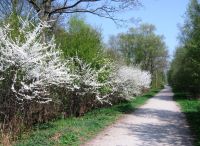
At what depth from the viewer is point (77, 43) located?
695 inches

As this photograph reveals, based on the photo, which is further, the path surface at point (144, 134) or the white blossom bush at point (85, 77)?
the white blossom bush at point (85, 77)

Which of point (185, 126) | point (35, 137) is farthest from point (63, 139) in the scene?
point (185, 126)

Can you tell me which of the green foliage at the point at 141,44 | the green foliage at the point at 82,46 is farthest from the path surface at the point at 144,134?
the green foliage at the point at 141,44

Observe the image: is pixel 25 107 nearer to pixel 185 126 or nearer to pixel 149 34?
pixel 185 126

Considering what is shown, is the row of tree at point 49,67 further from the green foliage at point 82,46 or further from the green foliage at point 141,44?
the green foliage at point 141,44

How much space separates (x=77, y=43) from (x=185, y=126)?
5.83 meters

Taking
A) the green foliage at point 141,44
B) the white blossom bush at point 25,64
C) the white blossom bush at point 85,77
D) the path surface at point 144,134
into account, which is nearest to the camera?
the white blossom bush at point 25,64

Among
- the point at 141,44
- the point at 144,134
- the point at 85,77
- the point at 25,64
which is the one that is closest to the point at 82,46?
the point at 85,77

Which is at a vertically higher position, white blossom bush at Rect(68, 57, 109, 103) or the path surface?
white blossom bush at Rect(68, 57, 109, 103)

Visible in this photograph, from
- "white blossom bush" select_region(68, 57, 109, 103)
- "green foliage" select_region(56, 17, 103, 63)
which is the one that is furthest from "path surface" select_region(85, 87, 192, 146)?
"green foliage" select_region(56, 17, 103, 63)

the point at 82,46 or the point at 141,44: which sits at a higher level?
the point at 141,44

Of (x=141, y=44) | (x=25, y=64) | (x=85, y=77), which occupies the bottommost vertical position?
(x=85, y=77)

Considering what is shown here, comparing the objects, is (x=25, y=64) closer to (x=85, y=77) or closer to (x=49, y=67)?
(x=49, y=67)

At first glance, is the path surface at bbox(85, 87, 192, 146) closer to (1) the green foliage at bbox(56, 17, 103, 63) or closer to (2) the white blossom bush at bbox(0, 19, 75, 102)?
(2) the white blossom bush at bbox(0, 19, 75, 102)
